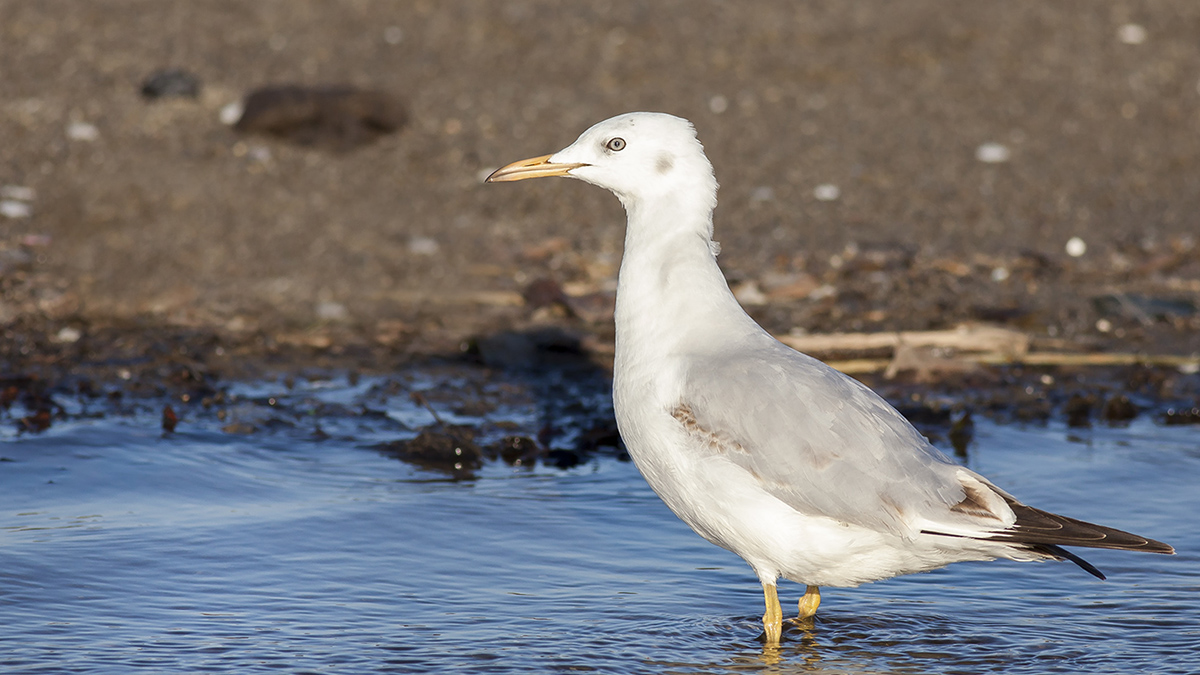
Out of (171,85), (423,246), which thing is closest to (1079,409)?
(423,246)

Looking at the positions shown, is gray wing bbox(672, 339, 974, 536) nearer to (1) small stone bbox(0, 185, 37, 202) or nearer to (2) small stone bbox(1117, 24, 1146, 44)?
(1) small stone bbox(0, 185, 37, 202)

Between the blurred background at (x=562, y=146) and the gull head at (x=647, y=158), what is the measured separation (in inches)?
152

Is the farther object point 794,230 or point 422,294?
point 794,230

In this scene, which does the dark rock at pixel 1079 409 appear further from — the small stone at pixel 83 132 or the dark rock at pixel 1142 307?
the small stone at pixel 83 132

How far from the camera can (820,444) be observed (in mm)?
4992

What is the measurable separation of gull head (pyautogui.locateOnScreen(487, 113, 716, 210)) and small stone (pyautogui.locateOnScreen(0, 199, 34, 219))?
6.22m

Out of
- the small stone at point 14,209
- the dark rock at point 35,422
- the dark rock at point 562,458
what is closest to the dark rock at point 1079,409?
the dark rock at point 562,458

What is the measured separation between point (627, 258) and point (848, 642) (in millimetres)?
1719

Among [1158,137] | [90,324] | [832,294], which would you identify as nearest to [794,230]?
[832,294]

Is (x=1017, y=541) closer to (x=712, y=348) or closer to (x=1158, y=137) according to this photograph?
(x=712, y=348)

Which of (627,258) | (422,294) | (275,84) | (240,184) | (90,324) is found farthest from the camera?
(275,84)

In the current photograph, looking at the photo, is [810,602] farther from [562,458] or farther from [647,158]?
[562,458]

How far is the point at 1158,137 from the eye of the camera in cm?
1276

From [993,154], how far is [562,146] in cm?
377
